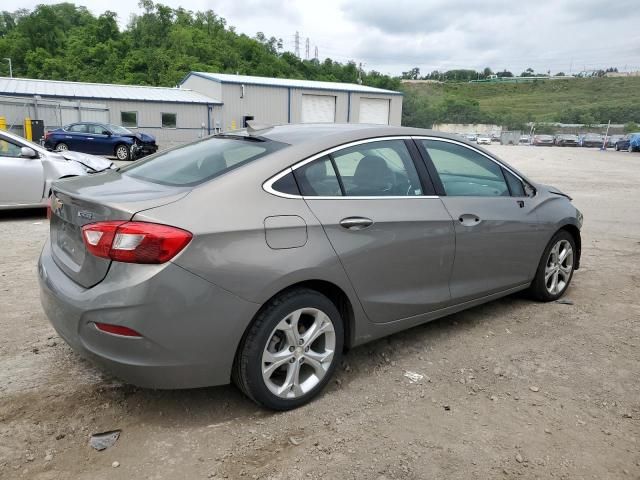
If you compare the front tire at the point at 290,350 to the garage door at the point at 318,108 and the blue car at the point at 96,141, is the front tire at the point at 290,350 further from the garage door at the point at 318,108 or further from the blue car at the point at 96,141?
the garage door at the point at 318,108

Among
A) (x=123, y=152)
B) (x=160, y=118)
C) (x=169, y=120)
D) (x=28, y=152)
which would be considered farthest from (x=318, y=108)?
(x=28, y=152)

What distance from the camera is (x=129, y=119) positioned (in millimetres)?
31141

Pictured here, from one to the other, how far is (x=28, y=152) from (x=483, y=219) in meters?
6.98

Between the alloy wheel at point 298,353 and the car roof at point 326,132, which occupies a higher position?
the car roof at point 326,132

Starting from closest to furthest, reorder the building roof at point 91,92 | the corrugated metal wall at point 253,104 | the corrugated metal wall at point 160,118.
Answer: the building roof at point 91,92, the corrugated metal wall at point 160,118, the corrugated metal wall at point 253,104

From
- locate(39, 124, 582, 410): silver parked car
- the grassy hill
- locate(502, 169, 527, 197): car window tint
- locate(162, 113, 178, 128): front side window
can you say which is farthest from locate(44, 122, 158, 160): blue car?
the grassy hill

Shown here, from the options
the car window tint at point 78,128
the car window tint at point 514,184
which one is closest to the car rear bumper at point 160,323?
the car window tint at point 514,184

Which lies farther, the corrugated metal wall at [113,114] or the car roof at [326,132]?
the corrugated metal wall at [113,114]

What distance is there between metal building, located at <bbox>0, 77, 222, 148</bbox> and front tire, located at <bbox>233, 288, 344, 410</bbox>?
27.4 meters

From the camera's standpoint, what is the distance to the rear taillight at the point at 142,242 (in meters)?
2.41

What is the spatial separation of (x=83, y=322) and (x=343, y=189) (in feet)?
5.22

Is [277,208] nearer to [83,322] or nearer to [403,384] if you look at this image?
[83,322]

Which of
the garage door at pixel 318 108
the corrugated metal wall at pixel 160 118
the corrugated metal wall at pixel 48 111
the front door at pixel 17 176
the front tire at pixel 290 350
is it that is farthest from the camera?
the garage door at pixel 318 108

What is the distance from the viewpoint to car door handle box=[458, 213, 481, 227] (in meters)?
3.65
